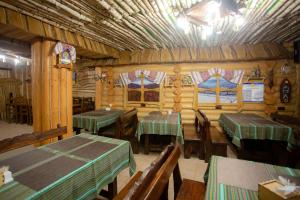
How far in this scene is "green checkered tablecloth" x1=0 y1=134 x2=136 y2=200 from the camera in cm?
133

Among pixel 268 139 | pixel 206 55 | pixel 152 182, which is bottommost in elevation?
pixel 268 139

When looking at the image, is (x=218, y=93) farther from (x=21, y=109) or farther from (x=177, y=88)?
(x=21, y=109)

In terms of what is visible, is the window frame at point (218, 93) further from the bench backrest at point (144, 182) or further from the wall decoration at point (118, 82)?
the bench backrest at point (144, 182)

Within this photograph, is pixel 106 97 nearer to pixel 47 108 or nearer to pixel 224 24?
pixel 47 108

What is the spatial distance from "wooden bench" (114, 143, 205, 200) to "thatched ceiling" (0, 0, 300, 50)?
99.8 inches

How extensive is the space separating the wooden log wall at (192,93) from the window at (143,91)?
0.24 m

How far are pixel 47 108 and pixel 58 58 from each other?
1243 millimetres

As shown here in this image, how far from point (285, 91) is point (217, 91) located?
6.84ft

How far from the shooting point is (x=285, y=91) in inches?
217

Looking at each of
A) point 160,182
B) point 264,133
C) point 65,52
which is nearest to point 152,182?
point 160,182

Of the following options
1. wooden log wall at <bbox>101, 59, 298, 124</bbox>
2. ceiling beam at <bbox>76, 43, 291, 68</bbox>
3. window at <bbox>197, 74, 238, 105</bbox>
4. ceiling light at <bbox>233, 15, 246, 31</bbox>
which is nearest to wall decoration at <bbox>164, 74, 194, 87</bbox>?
wooden log wall at <bbox>101, 59, 298, 124</bbox>

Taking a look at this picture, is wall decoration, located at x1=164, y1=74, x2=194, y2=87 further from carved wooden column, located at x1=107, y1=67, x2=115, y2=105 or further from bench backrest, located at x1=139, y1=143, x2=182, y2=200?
bench backrest, located at x1=139, y1=143, x2=182, y2=200

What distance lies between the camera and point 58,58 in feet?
13.6

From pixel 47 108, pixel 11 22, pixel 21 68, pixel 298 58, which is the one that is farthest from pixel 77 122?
pixel 21 68
